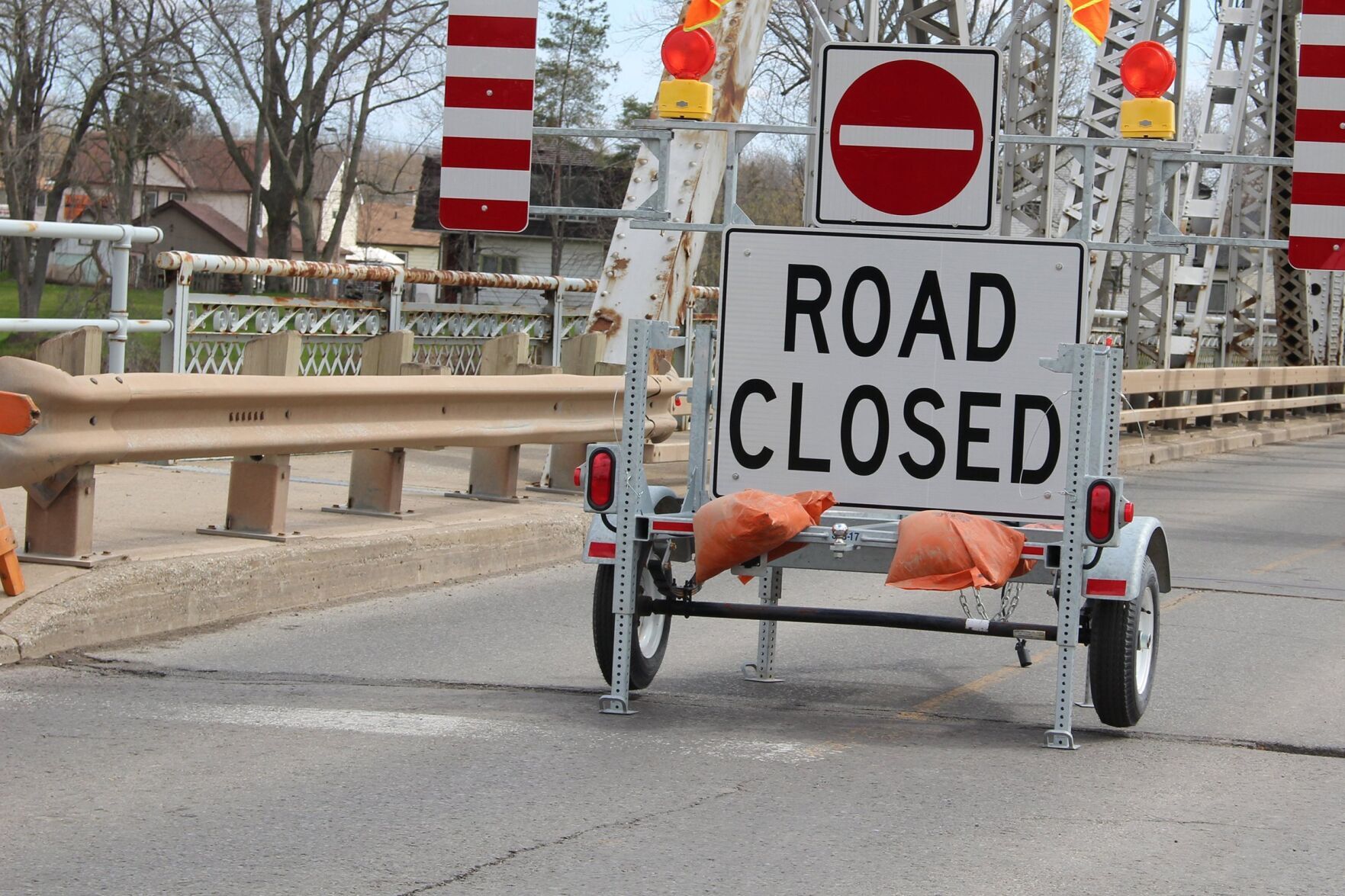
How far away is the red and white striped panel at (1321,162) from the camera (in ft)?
25.0

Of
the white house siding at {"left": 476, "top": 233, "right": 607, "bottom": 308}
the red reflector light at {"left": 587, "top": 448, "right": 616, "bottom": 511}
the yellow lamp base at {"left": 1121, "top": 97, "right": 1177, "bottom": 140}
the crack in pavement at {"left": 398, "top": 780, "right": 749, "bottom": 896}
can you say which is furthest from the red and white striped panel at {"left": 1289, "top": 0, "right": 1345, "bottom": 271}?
the white house siding at {"left": 476, "top": 233, "right": 607, "bottom": 308}

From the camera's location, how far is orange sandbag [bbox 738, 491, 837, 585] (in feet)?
20.9

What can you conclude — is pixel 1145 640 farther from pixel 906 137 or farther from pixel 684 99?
pixel 684 99

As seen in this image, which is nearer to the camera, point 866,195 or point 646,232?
point 866,195

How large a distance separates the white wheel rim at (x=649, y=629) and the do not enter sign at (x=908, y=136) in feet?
5.23

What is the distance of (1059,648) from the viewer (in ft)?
20.1

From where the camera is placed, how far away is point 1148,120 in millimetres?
7160

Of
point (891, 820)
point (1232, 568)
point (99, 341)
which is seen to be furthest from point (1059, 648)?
point (1232, 568)

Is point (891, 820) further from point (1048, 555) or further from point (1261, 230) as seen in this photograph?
point (1261, 230)

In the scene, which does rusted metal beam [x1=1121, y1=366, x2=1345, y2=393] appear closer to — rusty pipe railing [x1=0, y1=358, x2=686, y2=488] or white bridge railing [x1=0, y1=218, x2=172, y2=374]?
rusty pipe railing [x1=0, y1=358, x2=686, y2=488]

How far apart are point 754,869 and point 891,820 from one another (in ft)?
2.19

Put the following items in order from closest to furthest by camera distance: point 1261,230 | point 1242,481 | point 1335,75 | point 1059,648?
1. point 1059,648
2. point 1335,75
3. point 1242,481
4. point 1261,230

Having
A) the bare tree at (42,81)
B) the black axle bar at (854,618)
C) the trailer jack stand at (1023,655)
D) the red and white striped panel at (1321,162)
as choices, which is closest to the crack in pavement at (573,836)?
the black axle bar at (854,618)

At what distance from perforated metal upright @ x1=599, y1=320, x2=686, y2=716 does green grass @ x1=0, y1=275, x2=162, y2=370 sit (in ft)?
16.2
